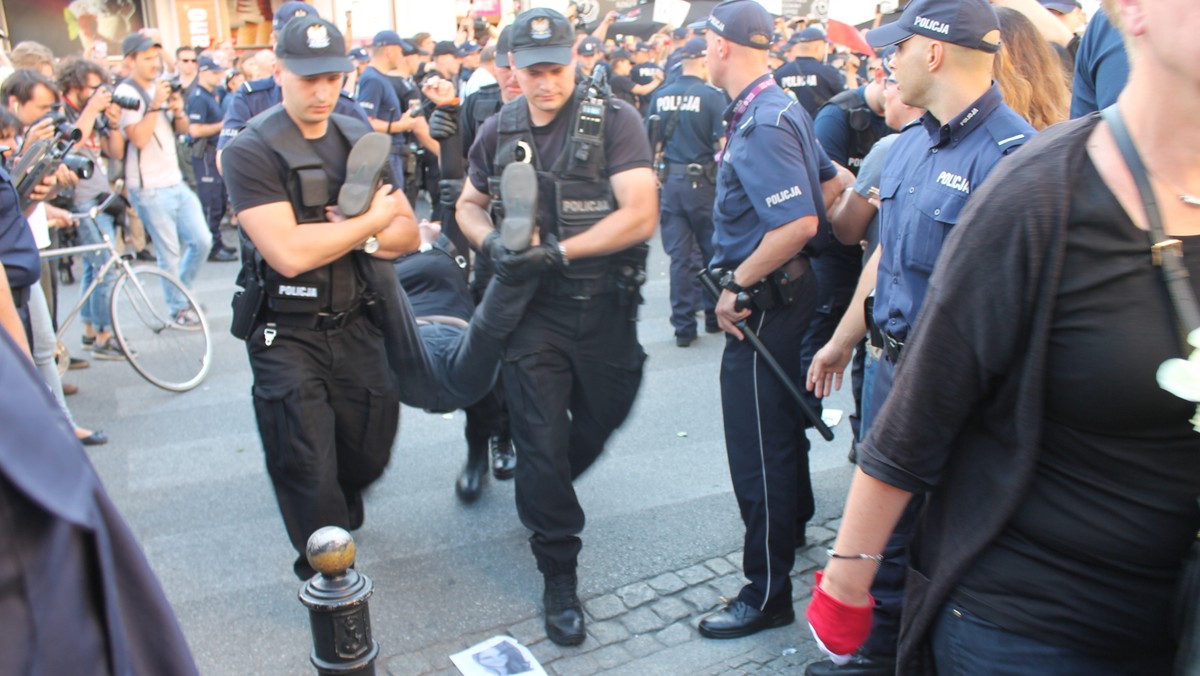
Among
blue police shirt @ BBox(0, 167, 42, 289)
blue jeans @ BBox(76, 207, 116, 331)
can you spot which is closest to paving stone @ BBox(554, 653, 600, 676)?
blue police shirt @ BBox(0, 167, 42, 289)

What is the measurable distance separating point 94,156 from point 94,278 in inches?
52.1

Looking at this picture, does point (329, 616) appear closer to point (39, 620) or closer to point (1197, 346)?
point (39, 620)

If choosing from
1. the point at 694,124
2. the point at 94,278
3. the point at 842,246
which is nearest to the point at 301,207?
the point at 842,246

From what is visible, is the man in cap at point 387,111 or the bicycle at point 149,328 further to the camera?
the man in cap at point 387,111

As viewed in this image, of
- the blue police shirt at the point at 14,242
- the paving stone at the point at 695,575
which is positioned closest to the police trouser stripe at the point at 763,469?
the paving stone at the point at 695,575

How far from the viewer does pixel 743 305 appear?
359 centimetres

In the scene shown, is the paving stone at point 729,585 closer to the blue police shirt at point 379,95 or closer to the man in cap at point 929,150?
the man in cap at point 929,150

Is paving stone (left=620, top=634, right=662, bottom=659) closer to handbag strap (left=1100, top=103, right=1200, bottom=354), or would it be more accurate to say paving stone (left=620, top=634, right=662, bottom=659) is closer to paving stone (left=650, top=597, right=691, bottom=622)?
paving stone (left=650, top=597, right=691, bottom=622)

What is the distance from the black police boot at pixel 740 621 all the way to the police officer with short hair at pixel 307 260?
1.42 metres

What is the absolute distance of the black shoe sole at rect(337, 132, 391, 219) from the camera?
3604mm

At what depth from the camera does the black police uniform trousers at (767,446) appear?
3.59 m

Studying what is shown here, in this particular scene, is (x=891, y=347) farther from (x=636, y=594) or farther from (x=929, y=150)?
(x=636, y=594)

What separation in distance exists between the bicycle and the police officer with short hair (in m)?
3.14

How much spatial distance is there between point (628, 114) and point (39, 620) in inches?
116
